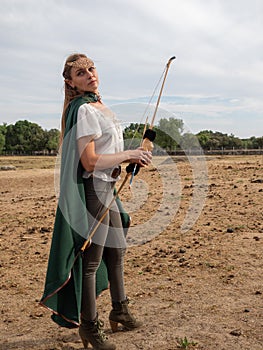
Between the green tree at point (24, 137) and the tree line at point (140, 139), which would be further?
the green tree at point (24, 137)

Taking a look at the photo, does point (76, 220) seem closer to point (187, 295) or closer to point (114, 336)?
point (114, 336)

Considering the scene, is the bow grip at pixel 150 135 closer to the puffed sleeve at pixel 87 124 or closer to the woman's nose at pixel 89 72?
the puffed sleeve at pixel 87 124

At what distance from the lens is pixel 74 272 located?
3143 millimetres

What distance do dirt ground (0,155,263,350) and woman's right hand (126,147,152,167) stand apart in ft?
4.28

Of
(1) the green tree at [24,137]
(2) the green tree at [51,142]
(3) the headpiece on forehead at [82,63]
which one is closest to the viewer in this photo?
(3) the headpiece on forehead at [82,63]

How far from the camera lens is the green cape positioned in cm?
307

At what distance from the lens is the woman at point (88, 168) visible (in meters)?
3.04

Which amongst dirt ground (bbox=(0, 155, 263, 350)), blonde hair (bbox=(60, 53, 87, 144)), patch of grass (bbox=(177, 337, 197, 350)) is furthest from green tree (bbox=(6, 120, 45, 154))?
patch of grass (bbox=(177, 337, 197, 350))

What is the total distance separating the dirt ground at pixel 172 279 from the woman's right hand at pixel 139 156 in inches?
51.3

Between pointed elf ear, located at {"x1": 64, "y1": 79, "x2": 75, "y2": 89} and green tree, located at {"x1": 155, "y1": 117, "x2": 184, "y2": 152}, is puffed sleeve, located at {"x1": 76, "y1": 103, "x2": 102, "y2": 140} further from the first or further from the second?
green tree, located at {"x1": 155, "y1": 117, "x2": 184, "y2": 152}

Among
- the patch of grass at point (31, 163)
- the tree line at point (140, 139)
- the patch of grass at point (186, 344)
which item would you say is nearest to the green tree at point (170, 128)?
the tree line at point (140, 139)

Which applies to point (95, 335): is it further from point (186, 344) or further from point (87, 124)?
point (87, 124)

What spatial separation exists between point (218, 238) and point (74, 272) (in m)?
3.75

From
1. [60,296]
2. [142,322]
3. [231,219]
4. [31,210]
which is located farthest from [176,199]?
[60,296]
